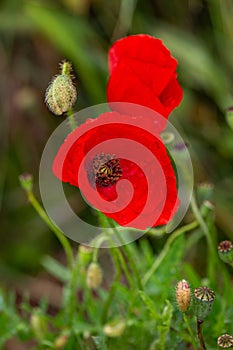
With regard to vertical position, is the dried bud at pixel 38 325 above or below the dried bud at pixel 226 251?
→ below

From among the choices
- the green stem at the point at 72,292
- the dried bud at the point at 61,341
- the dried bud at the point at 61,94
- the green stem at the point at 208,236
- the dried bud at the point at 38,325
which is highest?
the dried bud at the point at 61,94

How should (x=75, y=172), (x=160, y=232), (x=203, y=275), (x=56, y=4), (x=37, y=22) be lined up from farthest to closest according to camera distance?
(x=56, y=4) < (x=37, y=22) < (x=203, y=275) < (x=160, y=232) < (x=75, y=172)

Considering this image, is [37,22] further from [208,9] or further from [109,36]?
[208,9]

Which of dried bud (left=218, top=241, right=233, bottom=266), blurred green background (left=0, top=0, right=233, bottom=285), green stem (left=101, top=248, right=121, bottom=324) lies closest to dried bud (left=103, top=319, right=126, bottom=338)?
green stem (left=101, top=248, right=121, bottom=324)

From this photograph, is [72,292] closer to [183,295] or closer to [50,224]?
[50,224]

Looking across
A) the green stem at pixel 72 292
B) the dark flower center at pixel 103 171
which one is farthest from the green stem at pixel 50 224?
the dark flower center at pixel 103 171

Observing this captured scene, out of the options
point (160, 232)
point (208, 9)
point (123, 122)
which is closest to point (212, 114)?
point (208, 9)

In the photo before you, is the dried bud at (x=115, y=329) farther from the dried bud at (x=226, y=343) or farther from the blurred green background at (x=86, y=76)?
the blurred green background at (x=86, y=76)
